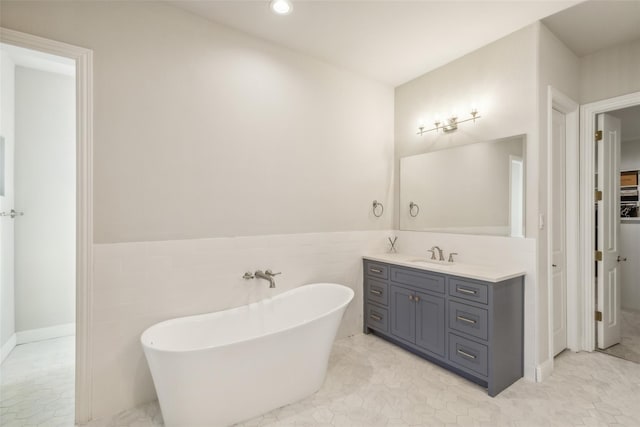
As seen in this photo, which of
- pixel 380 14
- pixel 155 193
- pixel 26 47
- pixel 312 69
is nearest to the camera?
pixel 26 47

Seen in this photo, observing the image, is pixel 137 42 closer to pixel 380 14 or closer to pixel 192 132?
pixel 192 132

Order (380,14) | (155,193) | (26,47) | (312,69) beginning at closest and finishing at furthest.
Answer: (26,47) < (155,193) < (380,14) < (312,69)

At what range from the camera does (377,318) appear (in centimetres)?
313

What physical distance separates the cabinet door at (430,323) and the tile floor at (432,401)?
0.60ft

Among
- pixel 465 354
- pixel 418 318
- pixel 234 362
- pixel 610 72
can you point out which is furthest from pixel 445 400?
pixel 610 72

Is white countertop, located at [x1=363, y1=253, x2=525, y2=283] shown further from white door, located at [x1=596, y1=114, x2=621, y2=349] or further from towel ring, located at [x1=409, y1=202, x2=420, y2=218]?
white door, located at [x1=596, y1=114, x2=621, y2=349]

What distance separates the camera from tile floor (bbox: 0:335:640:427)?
6.26ft

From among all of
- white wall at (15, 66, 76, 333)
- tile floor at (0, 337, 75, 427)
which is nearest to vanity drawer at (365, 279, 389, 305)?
tile floor at (0, 337, 75, 427)

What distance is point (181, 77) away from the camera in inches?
89.2

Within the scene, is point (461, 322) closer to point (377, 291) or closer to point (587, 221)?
point (377, 291)

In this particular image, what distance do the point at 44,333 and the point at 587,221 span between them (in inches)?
209

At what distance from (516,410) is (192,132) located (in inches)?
117

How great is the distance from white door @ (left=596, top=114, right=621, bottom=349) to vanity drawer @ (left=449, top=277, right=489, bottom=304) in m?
1.60

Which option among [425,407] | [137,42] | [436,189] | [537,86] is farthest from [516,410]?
[137,42]
